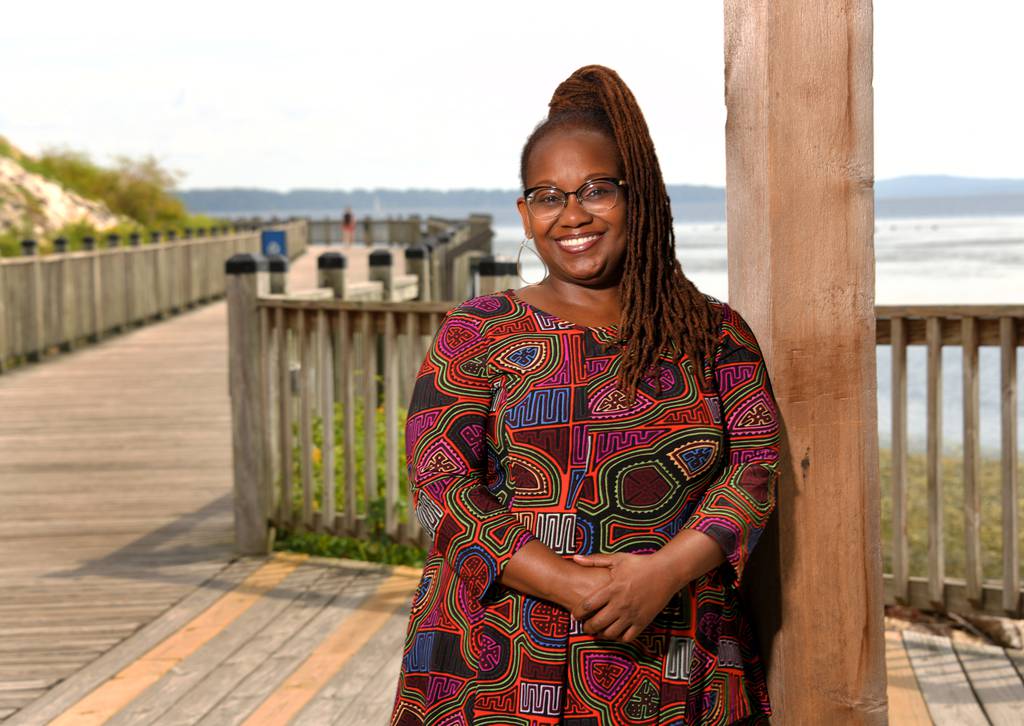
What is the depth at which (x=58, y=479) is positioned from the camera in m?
7.86

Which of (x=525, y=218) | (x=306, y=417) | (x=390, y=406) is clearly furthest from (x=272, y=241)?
(x=525, y=218)

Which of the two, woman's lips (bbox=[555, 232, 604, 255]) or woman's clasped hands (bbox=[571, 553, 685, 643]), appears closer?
woman's clasped hands (bbox=[571, 553, 685, 643])

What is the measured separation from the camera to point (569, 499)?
2.22 meters

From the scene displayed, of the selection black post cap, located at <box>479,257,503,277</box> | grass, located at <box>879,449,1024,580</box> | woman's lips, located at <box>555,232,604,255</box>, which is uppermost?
woman's lips, located at <box>555,232,604,255</box>

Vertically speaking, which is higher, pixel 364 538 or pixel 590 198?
pixel 590 198

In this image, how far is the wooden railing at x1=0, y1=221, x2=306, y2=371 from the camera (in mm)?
13234

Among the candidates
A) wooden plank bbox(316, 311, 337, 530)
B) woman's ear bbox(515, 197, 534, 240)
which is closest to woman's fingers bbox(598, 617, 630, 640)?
woman's ear bbox(515, 197, 534, 240)

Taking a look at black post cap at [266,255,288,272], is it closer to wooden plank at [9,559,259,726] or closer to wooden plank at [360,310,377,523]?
wooden plank at [360,310,377,523]

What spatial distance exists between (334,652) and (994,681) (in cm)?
211

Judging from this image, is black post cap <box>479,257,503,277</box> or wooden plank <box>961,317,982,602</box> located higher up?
black post cap <box>479,257,503,277</box>

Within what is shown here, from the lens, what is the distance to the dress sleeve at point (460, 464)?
7.20ft

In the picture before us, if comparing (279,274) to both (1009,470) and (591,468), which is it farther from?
(591,468)

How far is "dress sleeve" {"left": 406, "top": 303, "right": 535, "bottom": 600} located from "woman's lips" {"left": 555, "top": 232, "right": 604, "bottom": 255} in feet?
0.69

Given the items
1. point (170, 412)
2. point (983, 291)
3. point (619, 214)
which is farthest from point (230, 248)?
point (983, 291)
